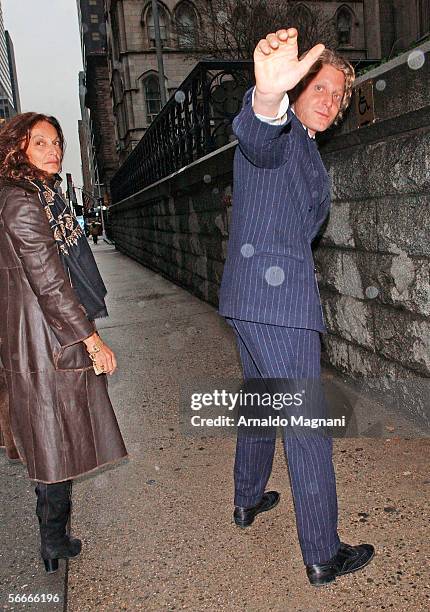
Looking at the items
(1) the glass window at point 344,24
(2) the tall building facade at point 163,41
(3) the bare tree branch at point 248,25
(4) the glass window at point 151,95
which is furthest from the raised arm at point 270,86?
(1) the glass window at point 344,24

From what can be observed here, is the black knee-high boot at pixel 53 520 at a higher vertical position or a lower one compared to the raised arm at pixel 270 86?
lower

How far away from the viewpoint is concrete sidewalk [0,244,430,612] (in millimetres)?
2178

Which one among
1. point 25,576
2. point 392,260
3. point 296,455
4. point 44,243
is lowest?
point 25,576

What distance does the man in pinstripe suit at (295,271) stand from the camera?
1970 mm

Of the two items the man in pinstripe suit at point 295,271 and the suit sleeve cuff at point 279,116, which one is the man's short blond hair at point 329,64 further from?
the suit sleeve cuff at point 279,116

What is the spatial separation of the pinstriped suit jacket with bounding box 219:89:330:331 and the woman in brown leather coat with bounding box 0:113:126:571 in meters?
0.69

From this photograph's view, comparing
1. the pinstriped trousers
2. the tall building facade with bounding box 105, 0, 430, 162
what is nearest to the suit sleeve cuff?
the pinstriped trousers

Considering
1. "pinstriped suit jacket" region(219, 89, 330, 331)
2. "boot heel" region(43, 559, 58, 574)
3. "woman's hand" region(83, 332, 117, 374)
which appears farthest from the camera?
"boot heel" region(43, 559, 58, 574)

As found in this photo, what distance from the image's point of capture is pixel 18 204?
2.17 meters

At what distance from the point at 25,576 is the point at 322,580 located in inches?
50.8

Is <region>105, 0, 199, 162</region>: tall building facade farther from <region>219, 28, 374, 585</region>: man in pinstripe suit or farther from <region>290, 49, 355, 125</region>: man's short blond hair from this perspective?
<region>219, 28, 374, 585</region>: man in pinstripe suit

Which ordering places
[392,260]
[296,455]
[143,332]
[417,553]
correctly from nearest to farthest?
[296,455], [417,553], [392,260], [143,332]

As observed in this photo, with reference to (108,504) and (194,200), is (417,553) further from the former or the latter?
(194,200)

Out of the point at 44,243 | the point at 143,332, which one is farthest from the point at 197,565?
the point at 143,332
